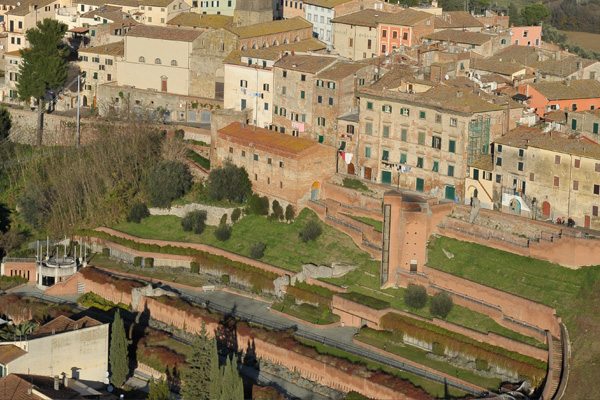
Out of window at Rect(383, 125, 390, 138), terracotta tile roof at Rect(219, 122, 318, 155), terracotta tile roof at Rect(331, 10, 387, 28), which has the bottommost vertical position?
terracotta tile roof at Rect(219, 122, 318, 155)

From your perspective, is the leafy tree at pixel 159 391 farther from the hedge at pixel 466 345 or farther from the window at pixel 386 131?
the window at pixel 386 131

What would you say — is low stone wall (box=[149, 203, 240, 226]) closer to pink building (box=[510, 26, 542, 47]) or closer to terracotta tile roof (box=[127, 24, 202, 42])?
terracotta tile roof (box=[127, 24, 202, 42])

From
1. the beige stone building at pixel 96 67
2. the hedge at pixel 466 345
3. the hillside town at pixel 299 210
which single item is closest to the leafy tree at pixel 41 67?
the hillside town at pixel 299 210

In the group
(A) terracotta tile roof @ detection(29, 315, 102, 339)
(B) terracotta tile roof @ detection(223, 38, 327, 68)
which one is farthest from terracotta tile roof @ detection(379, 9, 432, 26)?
(A) terracotta tile roof @ detection(29, 315, 102, 339)

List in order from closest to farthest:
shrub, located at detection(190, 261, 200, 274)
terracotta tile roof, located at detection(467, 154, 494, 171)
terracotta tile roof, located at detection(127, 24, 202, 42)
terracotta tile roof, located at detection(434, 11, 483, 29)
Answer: terracotta tile roof, located at detection(467, 154, 494, 171) → shrub, located at detection(190, 261, 200, 274) → terracotta tile roof, located at detection(127, 24, 202, 42) → terracotta tile roof, located at detection(434, 11, 483, 29)

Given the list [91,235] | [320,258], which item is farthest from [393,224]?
[91,235]

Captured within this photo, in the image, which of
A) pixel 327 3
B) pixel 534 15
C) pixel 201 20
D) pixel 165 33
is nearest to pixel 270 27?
pixel 201 20

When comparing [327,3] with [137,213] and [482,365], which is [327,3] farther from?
[482,365]

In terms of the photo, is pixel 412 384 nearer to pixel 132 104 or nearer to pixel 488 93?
pixel 488 93
